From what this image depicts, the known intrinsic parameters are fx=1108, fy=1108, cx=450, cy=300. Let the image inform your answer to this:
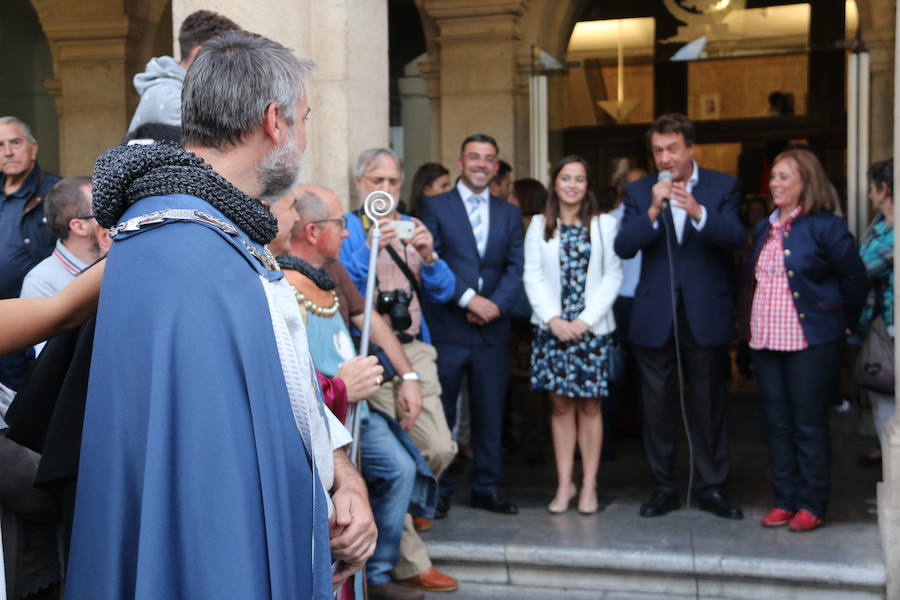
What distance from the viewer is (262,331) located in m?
1.90

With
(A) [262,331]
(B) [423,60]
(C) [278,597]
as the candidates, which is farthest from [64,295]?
(B) [423,60]

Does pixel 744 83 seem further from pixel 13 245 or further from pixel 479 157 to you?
pixel 13 245

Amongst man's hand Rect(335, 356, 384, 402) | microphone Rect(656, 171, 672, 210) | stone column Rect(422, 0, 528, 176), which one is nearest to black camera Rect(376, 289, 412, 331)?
man's hand Rect(335, 356, 384, 402)

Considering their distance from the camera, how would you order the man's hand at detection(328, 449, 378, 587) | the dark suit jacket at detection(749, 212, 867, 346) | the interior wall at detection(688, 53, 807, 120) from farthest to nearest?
the interior wall at detection(688, 53, 807, 120) → the dark suit jacket at detection(749, 212, 867, 346) → the man's hand at detection(328, 449, 378, 587)

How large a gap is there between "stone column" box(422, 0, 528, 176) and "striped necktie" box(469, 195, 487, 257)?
13.1ft

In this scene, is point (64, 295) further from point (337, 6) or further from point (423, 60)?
point (423, 60)

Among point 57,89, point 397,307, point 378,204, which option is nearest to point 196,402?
point 378,204

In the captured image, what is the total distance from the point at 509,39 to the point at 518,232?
4342 millimetres

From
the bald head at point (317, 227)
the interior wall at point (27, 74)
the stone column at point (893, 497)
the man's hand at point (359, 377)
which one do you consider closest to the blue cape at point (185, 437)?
the man's hand at point (359, 377)

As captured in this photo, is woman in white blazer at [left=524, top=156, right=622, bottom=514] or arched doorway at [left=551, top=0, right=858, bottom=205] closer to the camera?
woman in white blazer at [left=524, top=156, right=622, bottom=514]

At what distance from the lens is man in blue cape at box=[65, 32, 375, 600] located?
180 centimetres

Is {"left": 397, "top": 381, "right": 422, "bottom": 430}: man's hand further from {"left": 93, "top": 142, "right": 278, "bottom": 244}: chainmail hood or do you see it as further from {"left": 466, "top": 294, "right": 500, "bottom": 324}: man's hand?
Result: {"left": 93, "top": 142, "right": 278, "bottom": 244}: chainmail hood

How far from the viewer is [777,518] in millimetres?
5398

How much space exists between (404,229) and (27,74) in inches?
368
